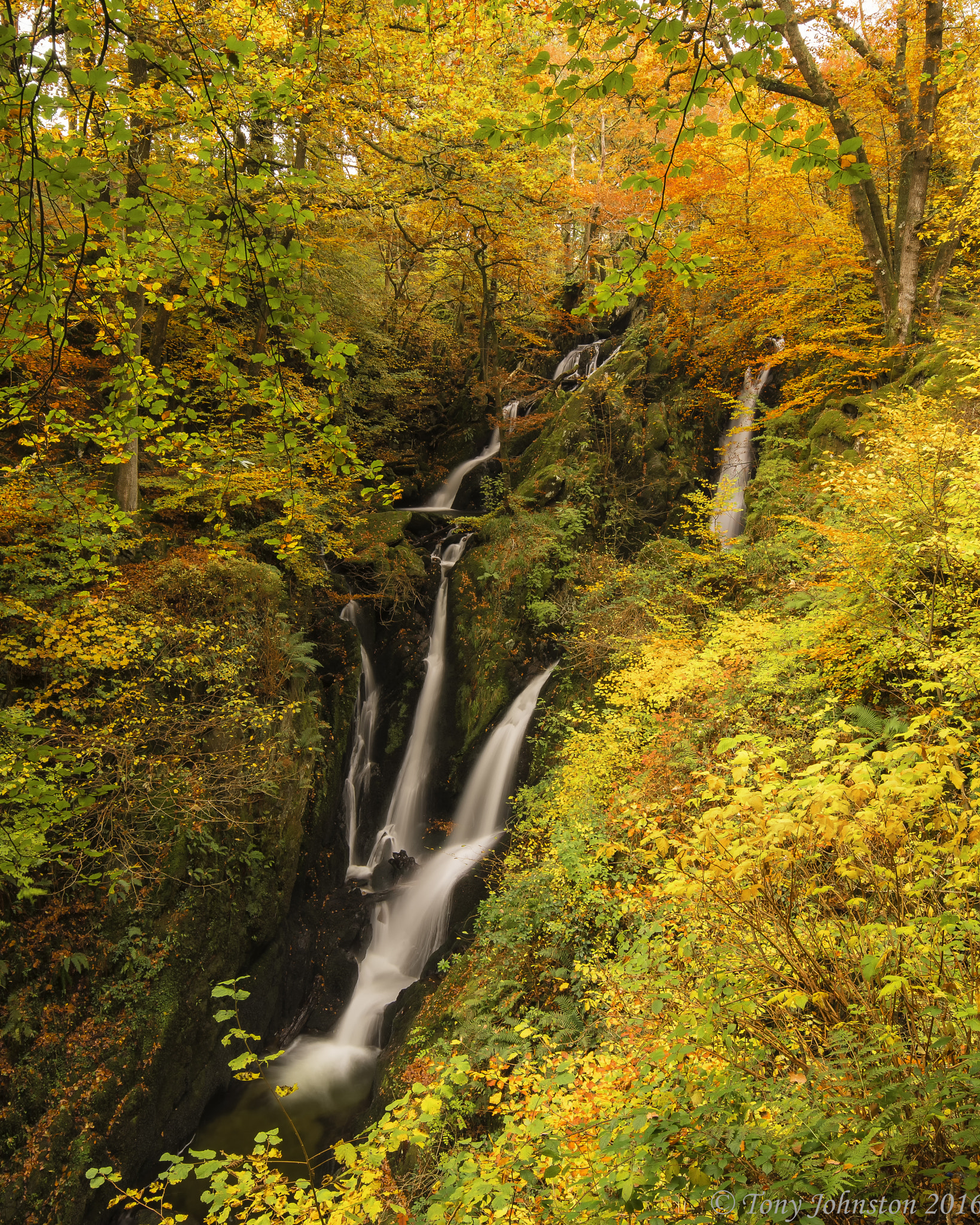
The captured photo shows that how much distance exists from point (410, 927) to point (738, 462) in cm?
1065

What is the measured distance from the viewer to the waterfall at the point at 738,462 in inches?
429

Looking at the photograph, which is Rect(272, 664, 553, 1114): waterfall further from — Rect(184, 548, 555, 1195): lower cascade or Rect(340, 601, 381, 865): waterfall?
Rect(340, 601, 381, 865): waterfall

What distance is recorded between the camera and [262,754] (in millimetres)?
7770

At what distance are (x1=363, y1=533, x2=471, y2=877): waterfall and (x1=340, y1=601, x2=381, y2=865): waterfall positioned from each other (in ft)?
1.84

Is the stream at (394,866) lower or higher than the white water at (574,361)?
lower

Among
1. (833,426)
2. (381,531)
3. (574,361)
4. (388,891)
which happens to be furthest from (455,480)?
(388,891)

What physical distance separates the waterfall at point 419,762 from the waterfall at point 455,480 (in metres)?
2.63

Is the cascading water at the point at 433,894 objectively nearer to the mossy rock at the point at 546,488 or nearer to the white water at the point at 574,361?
the mossy rock at the point at 546,488

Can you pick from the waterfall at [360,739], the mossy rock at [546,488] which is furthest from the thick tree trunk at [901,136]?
the waterfall at [360,739]

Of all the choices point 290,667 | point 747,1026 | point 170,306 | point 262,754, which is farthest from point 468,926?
point 170,306

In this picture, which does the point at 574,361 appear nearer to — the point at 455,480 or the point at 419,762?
the point at 455,480

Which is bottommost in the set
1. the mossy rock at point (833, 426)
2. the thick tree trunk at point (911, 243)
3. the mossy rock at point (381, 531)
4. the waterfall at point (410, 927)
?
the waterfall at point (410, 927)

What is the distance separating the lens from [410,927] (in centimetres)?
962

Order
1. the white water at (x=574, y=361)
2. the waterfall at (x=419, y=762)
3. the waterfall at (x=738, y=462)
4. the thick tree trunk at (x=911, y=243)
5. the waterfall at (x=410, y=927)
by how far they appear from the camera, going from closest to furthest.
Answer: the waterfall at (x=410, y=927)
the thick tree trunk at (x=911, y=243)
the waterfall at (x=738, y=462)
the waterfall at (x=419, y=762)
the white water at (x=574, y=361)
